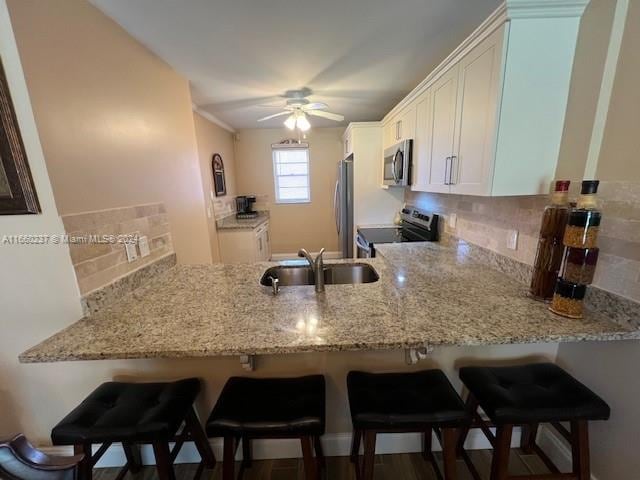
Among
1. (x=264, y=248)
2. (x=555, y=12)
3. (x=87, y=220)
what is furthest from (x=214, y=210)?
(x=555, y=12)

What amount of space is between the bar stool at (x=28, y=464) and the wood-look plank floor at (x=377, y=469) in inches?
44.5

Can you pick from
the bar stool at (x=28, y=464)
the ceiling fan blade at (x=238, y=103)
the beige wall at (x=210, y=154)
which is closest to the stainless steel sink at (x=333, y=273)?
the bar stool at (x=28, y=464)

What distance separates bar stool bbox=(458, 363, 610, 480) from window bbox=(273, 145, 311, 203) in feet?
13.6

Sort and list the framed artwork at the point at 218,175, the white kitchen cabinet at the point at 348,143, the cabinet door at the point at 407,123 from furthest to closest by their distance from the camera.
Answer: the framed artwork at the point at 218,175 → the white kitchen cabinet at the point at 348,143 → the cabinet door at the point at 407,123

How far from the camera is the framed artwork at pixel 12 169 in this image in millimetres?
945

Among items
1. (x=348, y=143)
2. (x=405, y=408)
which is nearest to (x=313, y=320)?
(x=405, y=408)

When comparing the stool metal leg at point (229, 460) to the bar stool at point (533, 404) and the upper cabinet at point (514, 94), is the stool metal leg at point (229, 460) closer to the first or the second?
the bar stool at point (533, 404)

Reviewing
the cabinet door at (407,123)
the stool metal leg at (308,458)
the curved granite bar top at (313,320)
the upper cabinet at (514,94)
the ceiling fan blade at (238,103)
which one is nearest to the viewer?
the curved granite bar top at (313,320)

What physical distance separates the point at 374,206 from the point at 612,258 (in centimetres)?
253

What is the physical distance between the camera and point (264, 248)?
4352mm

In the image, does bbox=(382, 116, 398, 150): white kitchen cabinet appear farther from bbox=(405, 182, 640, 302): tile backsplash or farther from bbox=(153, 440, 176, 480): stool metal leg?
bbox=(153, 440, 176, 480): stool metal leg

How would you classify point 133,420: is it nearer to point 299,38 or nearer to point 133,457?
point 133,457

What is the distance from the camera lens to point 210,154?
12.1 feet

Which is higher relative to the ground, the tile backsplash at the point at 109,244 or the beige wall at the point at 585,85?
the beige wall at the point at 585,85
